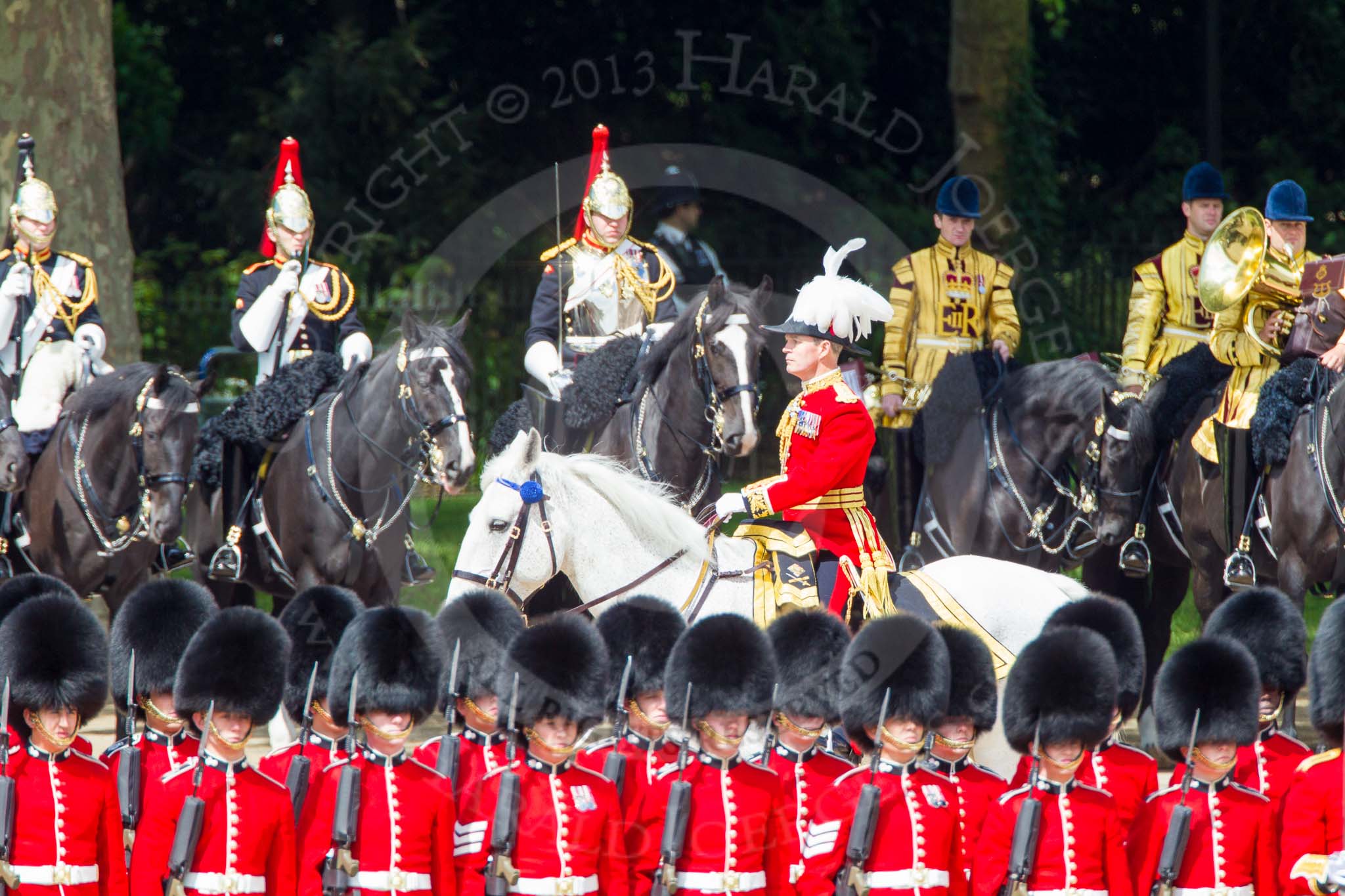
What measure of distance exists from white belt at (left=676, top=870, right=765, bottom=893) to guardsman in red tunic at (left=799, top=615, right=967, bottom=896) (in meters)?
0.14

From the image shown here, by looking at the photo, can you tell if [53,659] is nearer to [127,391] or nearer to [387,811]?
[387,811]

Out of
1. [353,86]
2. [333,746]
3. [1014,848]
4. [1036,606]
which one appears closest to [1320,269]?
[1036,606]

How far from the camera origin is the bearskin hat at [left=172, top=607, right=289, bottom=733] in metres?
5.22

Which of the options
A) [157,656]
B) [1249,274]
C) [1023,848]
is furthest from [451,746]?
[1249,274]

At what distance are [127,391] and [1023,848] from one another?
16.2 feet

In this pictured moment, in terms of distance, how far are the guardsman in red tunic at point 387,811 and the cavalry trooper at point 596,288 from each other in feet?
12.2

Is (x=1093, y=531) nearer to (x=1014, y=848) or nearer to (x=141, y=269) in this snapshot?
(x=1014, y=848)


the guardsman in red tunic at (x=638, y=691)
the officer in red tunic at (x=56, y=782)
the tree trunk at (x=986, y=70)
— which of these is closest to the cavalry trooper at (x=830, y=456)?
the guardsman in red tunic at (x=638, y=691)

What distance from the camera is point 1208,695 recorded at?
5133mm

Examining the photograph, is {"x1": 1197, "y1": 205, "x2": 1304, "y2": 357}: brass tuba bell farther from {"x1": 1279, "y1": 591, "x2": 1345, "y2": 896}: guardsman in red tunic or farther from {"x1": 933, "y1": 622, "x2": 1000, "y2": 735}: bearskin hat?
{"x1": 1279, "y1": 591, "x2": 1345, "y2": 896}: guardsman in red tunic

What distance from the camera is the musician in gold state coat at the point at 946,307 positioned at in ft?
31.5

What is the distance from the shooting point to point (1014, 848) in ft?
15.7

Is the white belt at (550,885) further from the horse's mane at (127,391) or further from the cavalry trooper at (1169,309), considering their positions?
the cavalry trooper at (1169,309)

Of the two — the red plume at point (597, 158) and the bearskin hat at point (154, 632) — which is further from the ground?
the red plume at point (597, 158)
